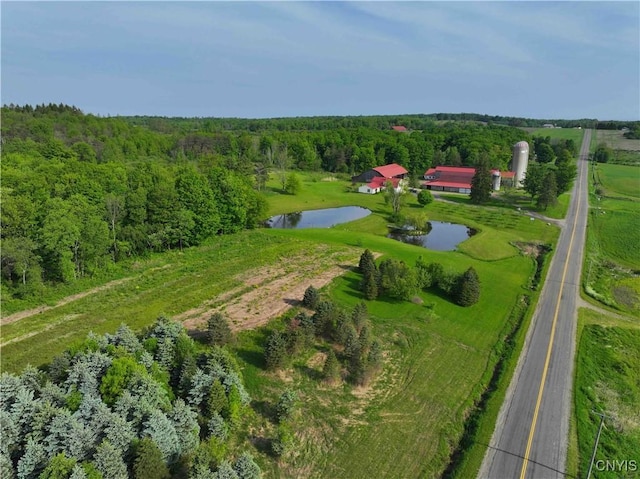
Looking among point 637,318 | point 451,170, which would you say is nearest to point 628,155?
point 451,170

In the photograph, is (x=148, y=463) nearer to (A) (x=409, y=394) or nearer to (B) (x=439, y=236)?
(A) (x=409, y=394)

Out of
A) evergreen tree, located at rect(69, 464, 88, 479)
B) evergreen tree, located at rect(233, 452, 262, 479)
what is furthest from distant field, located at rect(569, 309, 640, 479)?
evergreen tree, located at rect(69, 464, 88, 479)

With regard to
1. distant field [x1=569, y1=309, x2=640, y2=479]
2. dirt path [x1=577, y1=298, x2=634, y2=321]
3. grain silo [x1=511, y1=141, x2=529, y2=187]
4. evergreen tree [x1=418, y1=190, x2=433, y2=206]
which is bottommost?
distant field [x1=569, y1=309, x2=640, y2=479]

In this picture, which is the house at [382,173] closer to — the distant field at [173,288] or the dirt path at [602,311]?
the distant field at [173,288]

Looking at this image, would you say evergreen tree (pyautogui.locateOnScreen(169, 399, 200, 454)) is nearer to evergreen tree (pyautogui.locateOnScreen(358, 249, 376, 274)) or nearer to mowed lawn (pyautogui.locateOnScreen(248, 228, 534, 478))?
mowed lawn (pyautogui.locateOnScreen(248, 228, 534, 478))

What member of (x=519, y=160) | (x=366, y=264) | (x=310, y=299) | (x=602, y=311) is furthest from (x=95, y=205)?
(x=519, y=160)

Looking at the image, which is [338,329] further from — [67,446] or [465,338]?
[67,446]
